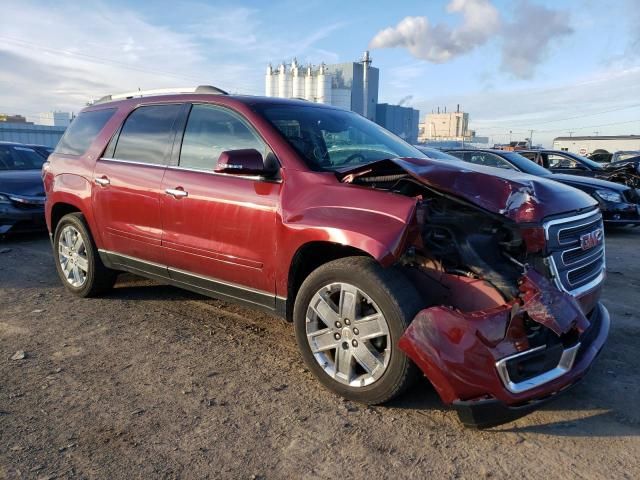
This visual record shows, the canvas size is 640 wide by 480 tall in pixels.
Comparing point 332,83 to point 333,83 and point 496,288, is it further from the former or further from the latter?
point 496,288

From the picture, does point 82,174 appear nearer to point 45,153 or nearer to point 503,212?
point 503,212

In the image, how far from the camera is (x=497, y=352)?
2523 millimetres

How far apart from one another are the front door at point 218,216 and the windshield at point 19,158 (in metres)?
6.69

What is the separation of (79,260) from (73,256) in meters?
0.13

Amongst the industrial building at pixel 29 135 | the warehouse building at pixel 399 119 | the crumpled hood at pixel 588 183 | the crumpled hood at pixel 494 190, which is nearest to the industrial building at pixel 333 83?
the warehouse building at pixel 399 119

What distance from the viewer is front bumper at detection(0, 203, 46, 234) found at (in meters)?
7.89

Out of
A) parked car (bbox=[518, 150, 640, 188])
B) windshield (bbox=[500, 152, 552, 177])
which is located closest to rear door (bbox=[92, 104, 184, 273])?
windshield (bbox=[500, 152, 552, 177])

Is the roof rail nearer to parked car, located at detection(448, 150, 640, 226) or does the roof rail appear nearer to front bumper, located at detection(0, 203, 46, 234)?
front bumper, located at detection(0, 203, 46, 234)

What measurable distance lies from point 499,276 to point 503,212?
0.34 metres

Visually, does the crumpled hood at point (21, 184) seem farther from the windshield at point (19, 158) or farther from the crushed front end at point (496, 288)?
the crushed front end at point (496, 288)

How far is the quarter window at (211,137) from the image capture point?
12.4 feet

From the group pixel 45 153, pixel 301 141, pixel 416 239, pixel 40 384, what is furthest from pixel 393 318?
pixel 45 153

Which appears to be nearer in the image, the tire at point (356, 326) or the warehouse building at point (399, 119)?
the tire at point (356, 326)

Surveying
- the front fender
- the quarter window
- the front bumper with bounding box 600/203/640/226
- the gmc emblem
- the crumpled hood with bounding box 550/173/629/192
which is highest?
the quarter window
